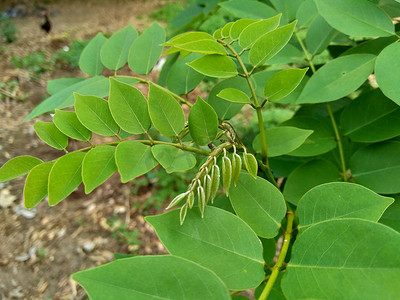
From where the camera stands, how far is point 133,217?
2.61 metres

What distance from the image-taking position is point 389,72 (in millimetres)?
549

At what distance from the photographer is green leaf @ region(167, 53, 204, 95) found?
2.32 feet

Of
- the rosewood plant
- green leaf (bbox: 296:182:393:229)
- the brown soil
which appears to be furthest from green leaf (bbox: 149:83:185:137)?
the brown soil

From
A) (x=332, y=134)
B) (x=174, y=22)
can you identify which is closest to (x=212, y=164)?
(x=332, y=134)

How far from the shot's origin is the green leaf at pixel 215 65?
55cm

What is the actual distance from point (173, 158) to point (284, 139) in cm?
20

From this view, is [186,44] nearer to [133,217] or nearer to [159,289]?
[159,289]

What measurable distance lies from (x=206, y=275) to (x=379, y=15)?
500 mm

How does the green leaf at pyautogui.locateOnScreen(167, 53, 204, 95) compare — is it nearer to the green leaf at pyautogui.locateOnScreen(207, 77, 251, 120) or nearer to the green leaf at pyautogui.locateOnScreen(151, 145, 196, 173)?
the green leaf at pyautogui.locateOnScreen(207, 77, 251, 120)

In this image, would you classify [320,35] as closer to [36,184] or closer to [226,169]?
[226,169]

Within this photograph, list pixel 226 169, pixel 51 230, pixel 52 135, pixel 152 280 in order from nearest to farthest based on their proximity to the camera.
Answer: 1. pixel 152 280
2. pixel 226 169
3. pixel 52 135
4. pixel 51 230

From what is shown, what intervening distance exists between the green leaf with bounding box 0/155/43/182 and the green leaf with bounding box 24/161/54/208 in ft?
0.08

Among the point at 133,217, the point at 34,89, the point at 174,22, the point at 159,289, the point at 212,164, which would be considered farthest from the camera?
the point at 34,89

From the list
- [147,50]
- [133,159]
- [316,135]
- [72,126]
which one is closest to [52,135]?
[72,126]
